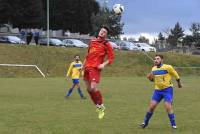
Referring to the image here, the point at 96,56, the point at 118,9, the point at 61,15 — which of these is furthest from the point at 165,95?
the point at 61,15

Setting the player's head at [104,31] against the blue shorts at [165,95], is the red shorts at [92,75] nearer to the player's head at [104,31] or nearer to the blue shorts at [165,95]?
the player's head at [104,31]

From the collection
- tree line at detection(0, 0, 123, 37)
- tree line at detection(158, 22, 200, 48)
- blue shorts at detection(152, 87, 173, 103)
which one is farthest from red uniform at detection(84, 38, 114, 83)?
tree line at detection(158, 22, 200, 48)

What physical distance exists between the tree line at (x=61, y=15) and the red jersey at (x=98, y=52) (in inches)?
3086

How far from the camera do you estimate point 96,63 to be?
13.9 m

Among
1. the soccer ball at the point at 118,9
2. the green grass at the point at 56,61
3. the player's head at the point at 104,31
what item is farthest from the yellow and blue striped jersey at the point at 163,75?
the green grass at the point at 56,61

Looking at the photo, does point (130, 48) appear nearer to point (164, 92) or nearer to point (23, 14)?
point (23, 14)

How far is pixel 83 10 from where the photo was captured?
359ft

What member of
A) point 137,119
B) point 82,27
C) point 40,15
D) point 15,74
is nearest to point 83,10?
point 82,27

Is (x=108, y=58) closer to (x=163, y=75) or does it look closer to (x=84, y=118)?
(x=163, y=75)

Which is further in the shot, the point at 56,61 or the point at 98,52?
the point at 56,61

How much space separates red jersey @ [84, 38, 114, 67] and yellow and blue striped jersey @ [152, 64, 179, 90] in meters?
1.31

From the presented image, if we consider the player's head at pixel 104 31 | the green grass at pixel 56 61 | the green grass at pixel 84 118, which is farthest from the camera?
the green grass at pixel 56 61

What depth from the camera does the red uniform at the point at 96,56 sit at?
13828mm

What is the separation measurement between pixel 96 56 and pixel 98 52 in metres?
0.12
